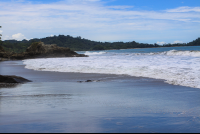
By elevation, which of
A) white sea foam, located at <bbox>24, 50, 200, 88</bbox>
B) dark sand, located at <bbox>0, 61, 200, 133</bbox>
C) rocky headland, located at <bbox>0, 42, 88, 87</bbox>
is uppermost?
rocky headland, located at <bbox>0, 42, 88, 87</bbox>

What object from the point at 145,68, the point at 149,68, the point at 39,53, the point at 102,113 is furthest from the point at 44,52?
the point at 102,113

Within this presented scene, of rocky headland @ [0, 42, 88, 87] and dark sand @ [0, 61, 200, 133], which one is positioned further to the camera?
rocky headland @ [0, 42, 88, 87]

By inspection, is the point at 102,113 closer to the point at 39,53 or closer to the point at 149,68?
the point at 149,68

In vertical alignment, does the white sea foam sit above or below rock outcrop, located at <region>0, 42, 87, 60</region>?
below

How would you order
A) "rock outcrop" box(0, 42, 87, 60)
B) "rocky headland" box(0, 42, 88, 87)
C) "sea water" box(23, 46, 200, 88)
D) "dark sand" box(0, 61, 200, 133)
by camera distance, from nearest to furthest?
"dark sand" box(0, 61, 200, 133) → "sea water" box(23, 46, 200, 88) → "rocky headland" box(0, 42, 88, 87) → "rock outcrop" box(0, 42, 87, 60)

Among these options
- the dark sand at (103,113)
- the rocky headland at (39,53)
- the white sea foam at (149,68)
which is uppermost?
the rocky headland at (39,53)

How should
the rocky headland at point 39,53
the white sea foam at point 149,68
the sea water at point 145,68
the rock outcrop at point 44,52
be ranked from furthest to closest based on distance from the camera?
the rock outcrop at point 44,52, the rocky headland at point 39,53, the sea water at point 145,68, the white sea foam at point 149,68

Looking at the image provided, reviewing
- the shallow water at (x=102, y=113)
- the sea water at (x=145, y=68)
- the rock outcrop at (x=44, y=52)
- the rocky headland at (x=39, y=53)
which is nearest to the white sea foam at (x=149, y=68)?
the sea water at (x=145, y=68)

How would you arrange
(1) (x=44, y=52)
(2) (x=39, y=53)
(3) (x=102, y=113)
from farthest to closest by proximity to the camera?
(1) (x=44, y=52) → (2) (x=39, y=53) → (3) (x=102, y=113)

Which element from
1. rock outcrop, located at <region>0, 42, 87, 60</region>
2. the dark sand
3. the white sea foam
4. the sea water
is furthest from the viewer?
rock outcrop, located at <region>0, 42, 87, 60</region>

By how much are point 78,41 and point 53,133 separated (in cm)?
16137

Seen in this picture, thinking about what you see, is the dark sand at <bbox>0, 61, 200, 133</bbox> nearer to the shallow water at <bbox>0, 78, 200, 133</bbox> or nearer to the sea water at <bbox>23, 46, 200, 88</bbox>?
the shallow water at <bbox>0, 78, 200, 133</bbox>

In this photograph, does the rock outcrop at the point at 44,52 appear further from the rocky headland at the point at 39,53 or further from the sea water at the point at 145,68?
the sea water at the point at 145,68

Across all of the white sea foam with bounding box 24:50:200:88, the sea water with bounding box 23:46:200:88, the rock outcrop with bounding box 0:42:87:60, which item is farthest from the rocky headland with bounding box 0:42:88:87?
the white sea foam with bounding box 24:50:200:88
